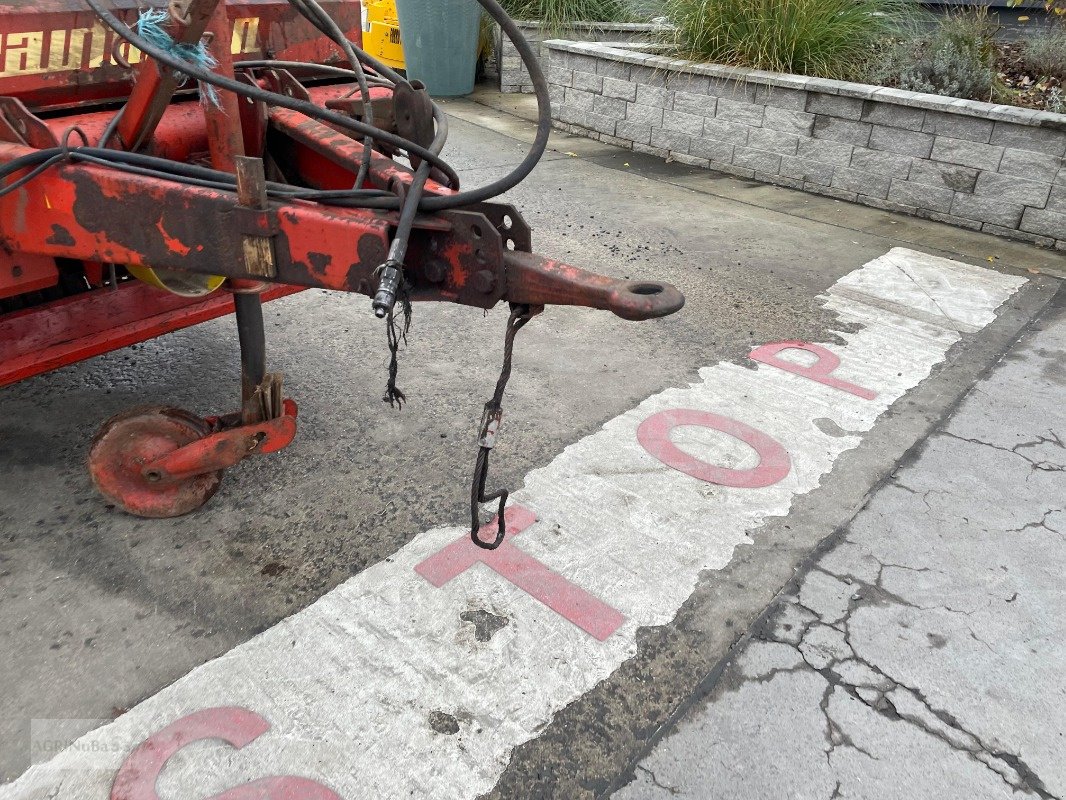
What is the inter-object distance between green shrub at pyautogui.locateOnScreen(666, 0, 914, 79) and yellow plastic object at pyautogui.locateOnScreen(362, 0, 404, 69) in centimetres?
402

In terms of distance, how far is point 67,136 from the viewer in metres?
2.01

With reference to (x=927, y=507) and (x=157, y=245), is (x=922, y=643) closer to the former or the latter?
(x=927, y=507)

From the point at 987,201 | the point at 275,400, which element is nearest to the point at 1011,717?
the point at 275,400

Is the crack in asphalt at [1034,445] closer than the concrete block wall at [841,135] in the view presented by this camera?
Yes

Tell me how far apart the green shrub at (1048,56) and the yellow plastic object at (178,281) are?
6783 mm

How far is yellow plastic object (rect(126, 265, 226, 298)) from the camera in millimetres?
2383

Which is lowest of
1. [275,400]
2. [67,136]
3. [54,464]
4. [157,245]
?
[54,464]

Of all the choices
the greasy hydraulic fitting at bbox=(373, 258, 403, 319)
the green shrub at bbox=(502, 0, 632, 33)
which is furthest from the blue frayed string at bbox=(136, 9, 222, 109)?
the green shrub at bbox=(502, 0, 632, 33)

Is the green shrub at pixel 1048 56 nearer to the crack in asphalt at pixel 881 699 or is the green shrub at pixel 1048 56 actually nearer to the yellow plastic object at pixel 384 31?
the crack in asphalt at pixel 881 699

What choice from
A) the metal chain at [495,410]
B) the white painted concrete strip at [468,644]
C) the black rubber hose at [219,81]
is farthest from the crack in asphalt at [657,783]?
the black rubber hose at [219,81]

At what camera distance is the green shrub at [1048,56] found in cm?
652

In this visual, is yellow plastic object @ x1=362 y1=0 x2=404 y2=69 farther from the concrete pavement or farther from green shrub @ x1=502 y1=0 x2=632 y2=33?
the concrete pavement

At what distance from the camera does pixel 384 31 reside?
10.0 metres

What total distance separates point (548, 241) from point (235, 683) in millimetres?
3857
